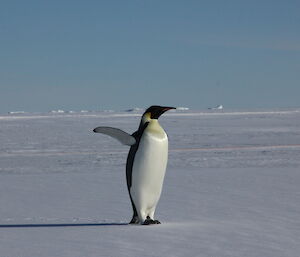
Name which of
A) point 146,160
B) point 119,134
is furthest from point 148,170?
point 119,134

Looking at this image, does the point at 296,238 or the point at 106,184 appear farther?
the point at 106,184

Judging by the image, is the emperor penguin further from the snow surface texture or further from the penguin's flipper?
the snow surface texture

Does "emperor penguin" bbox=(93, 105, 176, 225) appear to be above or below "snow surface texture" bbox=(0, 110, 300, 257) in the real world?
above

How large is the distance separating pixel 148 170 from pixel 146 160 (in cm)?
10

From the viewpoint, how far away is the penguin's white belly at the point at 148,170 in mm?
5152

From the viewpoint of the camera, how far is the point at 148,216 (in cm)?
529

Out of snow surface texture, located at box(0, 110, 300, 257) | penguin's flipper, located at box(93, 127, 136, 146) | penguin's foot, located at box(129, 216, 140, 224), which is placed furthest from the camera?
A: penguin's foot, located at box(129, 216, 140, 224)

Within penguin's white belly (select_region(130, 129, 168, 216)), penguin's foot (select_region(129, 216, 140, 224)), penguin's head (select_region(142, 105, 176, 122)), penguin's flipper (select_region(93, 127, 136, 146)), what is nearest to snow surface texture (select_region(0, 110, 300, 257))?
penguin's foot (select_region(129, 216, 140, 224))

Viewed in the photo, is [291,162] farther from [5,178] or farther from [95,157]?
[5,178]

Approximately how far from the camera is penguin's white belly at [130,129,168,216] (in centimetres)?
515

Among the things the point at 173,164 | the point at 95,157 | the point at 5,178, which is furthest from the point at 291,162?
the point at 5,178

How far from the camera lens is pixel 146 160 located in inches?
204

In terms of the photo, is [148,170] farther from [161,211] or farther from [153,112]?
[161,211]

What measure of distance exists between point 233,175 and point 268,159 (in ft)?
10.8
